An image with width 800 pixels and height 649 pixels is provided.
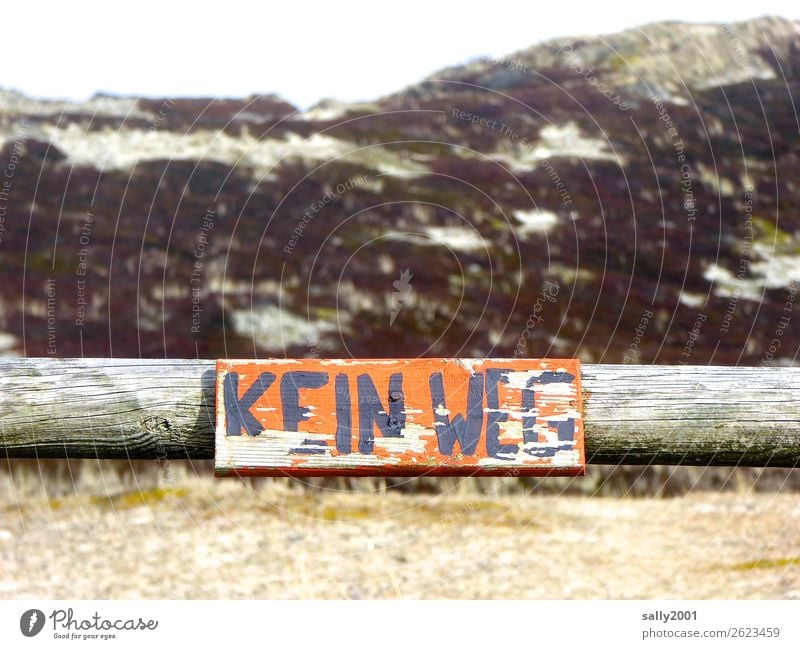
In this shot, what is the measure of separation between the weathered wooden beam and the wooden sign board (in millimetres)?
170

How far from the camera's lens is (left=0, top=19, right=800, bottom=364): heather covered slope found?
10.0 meters

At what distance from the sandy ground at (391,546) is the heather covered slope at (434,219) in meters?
1.84

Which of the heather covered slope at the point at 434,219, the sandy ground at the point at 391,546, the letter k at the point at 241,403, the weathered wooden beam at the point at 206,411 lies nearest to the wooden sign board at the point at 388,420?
the letter k at the point at 241,403

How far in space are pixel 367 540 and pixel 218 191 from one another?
25.7ft

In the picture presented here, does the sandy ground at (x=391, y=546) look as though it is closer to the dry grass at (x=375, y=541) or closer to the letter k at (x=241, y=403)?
the dry grass at (x=375, y=541)

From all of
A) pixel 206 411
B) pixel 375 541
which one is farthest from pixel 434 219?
pixel 206 411

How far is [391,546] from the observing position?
696 cm

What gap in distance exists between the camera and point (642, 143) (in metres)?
14.9

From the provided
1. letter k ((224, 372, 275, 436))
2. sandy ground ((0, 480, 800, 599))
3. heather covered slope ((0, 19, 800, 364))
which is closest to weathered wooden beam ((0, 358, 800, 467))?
letter k ((224, 372, 275, 436))

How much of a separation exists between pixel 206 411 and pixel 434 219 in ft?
33.6

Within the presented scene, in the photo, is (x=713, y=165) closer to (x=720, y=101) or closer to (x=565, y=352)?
(x=720, y=101)

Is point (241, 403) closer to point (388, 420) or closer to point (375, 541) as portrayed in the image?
point (388, 420)

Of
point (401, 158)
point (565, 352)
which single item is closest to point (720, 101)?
point (401, 158)

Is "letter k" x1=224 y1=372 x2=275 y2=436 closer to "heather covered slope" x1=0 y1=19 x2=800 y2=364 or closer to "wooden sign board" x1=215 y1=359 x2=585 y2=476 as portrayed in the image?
"wooden sign board" x1=215 y1=359 x2=585 y2=476
